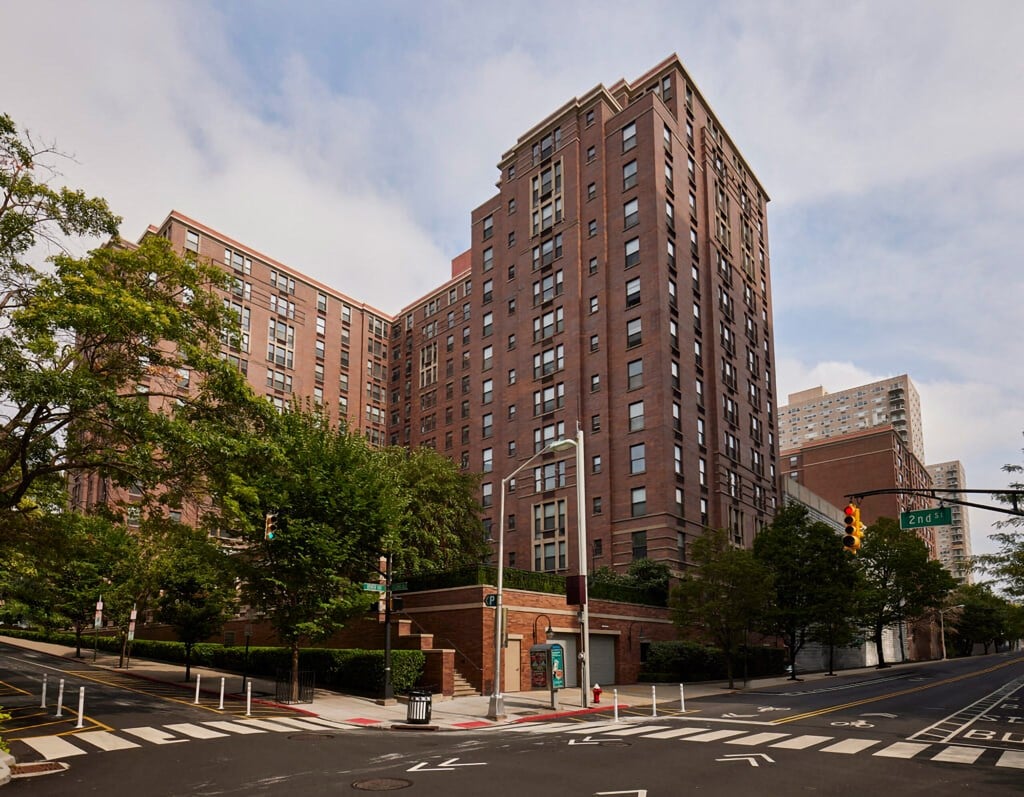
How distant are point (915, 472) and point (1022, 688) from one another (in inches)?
3896

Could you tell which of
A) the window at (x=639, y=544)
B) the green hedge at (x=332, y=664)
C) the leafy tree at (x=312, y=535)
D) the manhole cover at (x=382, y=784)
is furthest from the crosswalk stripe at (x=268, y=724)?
the window at (x=639, y=544)

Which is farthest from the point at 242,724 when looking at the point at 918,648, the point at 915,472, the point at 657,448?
the point at 915,472

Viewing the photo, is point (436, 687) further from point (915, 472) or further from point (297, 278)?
point (915, 472)

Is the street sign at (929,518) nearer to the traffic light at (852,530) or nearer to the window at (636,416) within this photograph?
the traffic light at (852,530)

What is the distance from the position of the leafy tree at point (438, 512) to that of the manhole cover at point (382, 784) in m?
30.4

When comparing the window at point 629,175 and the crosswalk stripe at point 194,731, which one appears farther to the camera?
the window at point 629,175

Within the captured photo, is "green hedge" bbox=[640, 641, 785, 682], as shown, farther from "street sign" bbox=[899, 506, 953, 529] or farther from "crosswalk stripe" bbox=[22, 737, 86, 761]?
"crosswalk stripe" bbox=[22, 737, 86, 761]

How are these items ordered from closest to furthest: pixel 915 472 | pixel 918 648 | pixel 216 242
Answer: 1. pixel 216 242
2. pixel 918 648
3. pixel 915 472

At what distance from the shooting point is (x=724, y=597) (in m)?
42.2

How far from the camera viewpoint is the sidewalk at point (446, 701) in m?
25.8

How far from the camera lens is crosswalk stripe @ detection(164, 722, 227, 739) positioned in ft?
66.1

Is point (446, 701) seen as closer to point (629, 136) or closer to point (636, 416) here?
point (636, 416)

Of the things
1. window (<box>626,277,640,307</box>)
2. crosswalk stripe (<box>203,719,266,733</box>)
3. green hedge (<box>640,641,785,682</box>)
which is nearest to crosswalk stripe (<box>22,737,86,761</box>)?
crosswalk stripe (<box>203,719,266,733</box>)

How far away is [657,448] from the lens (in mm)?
53094
